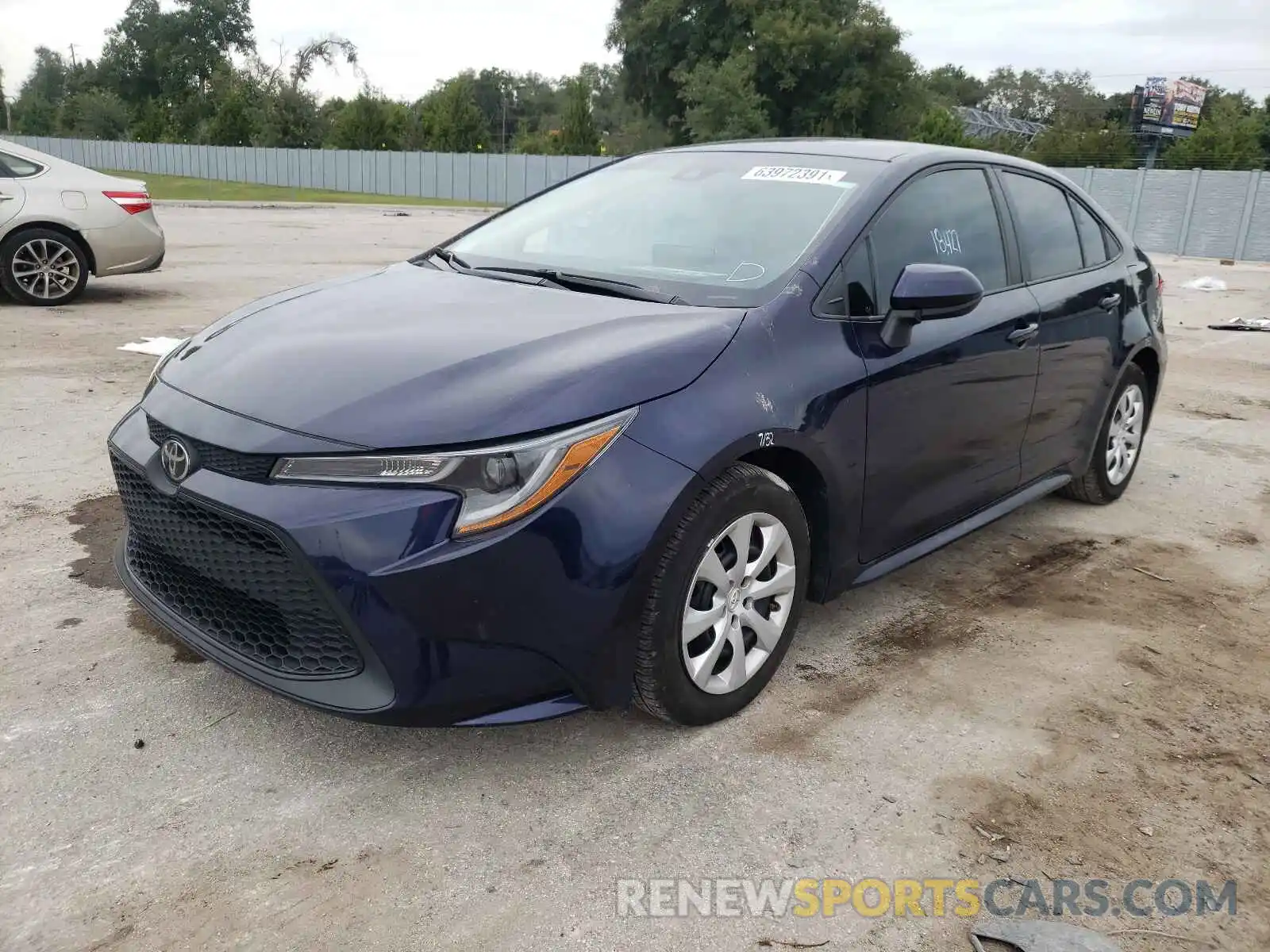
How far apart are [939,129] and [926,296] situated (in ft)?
191

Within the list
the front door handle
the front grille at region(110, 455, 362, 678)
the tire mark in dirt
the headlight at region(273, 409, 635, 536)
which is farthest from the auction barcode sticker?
the front grille at region(110, 455, 362, 678)

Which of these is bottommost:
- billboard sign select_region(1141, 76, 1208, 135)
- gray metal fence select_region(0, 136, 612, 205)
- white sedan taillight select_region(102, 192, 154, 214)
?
white sedan taillight select_region(102, 192, 154, 214)

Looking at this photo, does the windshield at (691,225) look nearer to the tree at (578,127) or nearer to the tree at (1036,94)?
the tree at (578,127)

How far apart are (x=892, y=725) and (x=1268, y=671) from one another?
142cm

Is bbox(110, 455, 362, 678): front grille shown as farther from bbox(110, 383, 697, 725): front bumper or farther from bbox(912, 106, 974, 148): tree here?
bbox(912, 106, 974, 148): tree

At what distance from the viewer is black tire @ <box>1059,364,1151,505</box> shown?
4938 millimetres

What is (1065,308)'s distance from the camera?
4285 millimetres

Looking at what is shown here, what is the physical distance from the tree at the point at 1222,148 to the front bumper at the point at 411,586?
56.1m

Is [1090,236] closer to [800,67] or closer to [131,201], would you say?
[131,201]

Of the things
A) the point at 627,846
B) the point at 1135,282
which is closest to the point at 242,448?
the point at 627,846

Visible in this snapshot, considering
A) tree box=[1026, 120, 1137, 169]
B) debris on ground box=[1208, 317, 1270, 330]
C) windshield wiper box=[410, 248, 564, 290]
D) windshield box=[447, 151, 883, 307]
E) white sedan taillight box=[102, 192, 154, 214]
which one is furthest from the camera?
tree box=[1026, 120, 1137, 169]

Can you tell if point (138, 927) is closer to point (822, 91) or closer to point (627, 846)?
point (627, 846)

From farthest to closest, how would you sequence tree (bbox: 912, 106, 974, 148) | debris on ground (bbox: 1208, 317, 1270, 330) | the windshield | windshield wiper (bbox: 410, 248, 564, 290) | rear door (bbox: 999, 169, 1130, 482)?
1. tree (bbox: 912, 106, 974, 148)
2. debris on ground (bbox: 1208, 317, 1270, 330)
3. rear door (bbox: 999, 169, 1130, 482)
4. windshield wiper (bbox: 410, 248, 564, 290)
5. the windshield

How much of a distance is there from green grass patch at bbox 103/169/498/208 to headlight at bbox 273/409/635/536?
31434mm
